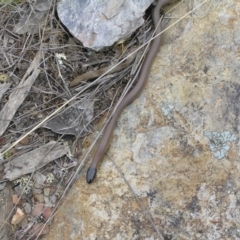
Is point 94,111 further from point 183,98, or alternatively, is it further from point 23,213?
point 23,213

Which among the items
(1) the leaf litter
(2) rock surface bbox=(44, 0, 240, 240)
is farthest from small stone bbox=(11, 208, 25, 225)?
(2) rock surface bbox=(44, 0, 240, 240)

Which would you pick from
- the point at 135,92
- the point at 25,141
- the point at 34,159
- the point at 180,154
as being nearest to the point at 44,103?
the point at 25,141

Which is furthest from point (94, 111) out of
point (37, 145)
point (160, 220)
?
point (160, 220)

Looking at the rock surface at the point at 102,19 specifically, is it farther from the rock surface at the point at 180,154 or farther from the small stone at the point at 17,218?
the small stone at the point at 17,218

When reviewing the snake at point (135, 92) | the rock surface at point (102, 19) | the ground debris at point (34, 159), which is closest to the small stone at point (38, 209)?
the ground debris at point (34, 159)

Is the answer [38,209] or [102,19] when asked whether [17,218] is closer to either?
[38,209]
